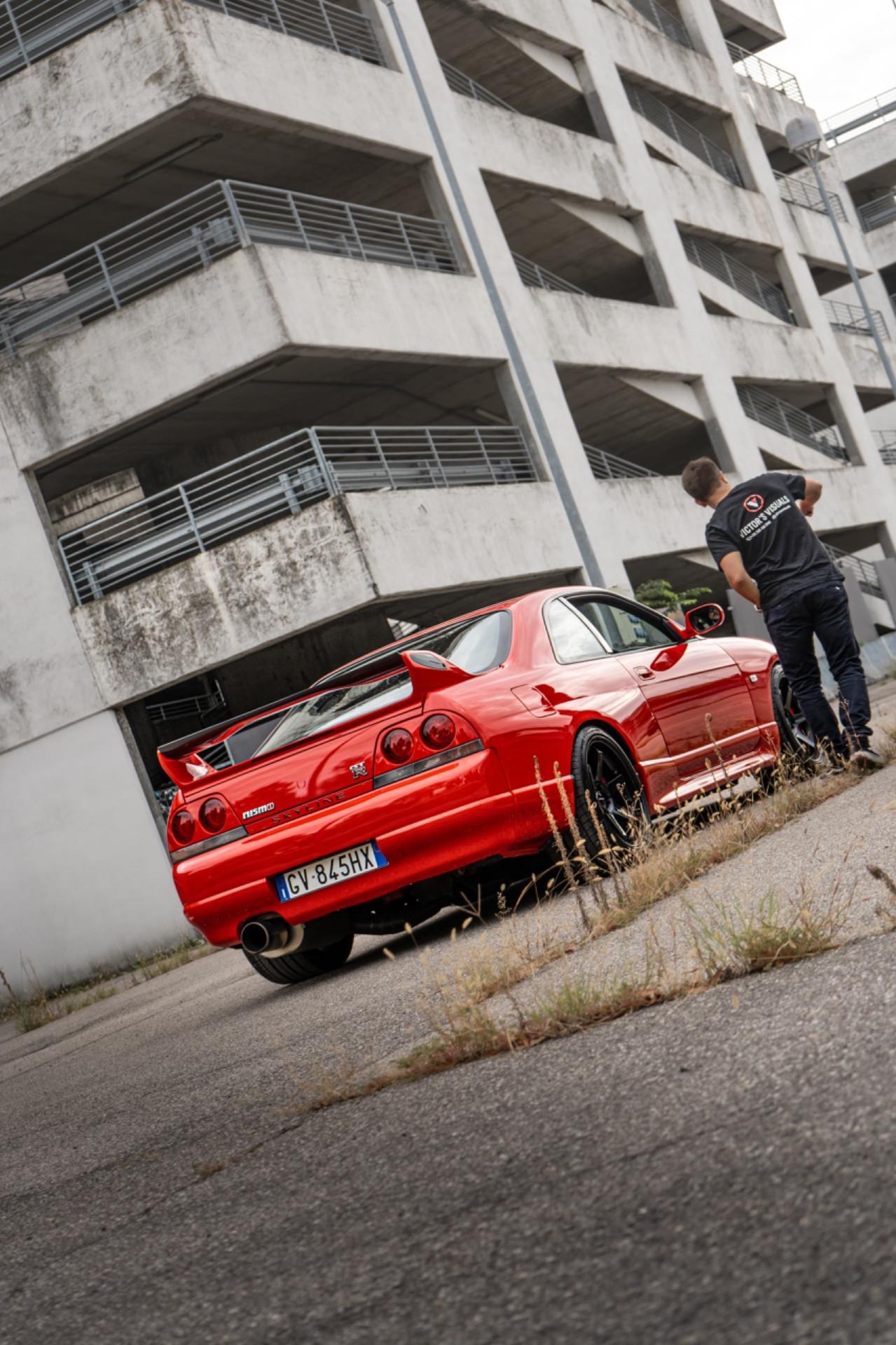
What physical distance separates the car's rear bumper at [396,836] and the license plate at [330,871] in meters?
0.02

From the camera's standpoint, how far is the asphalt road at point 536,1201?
2.33m

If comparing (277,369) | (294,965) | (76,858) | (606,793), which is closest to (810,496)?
(606,793)

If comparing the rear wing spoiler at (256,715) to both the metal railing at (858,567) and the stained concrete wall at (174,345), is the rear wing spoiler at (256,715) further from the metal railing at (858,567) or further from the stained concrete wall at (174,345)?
the metal railing at (858,567)

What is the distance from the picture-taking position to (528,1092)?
12.1ft

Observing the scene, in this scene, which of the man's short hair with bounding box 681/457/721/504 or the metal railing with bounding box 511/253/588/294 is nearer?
the man's short hair with bounding box 681/457/721/504

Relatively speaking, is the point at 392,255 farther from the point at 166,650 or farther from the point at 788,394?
the point at 788,394

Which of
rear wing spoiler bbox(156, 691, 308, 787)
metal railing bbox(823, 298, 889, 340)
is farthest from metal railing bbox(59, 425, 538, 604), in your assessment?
metal railing bbox(823, 298, 889, 340)

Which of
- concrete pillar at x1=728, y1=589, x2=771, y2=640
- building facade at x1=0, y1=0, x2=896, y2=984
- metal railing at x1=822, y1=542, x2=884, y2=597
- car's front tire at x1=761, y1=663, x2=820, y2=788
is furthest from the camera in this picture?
metal railing at x1=822, y1=542, x2=884, y2=597

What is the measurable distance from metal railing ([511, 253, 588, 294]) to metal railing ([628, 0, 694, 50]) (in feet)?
30.5

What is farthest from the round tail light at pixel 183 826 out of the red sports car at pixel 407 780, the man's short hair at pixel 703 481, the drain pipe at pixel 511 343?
the drain pipe at pixel 511 343

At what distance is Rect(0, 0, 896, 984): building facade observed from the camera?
64.8ft

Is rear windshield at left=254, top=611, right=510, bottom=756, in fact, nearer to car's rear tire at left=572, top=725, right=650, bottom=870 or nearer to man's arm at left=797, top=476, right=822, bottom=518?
car's rear tire at left=572, top=725, right=650, bottom=870

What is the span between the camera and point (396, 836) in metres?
7.13

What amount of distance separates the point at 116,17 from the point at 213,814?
15488 mm
